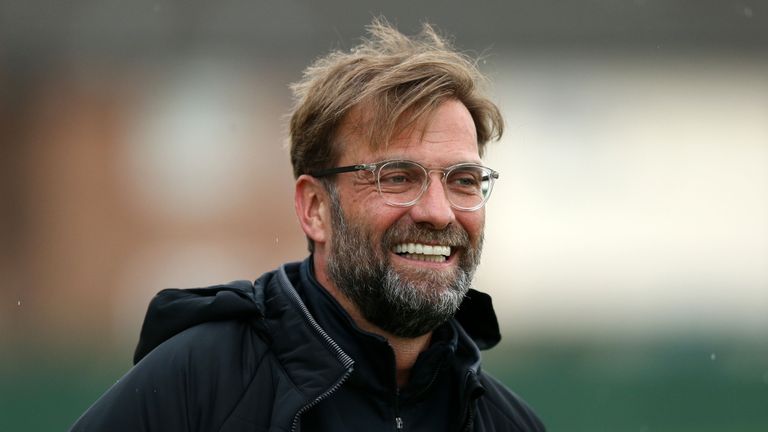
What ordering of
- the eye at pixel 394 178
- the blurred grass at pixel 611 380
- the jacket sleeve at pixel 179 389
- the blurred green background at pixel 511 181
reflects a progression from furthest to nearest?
the blurred green background at pixel 511 181
the blurred grass at pixel 611 380
the eye at pixel 394 178
the jacket sleeve at pixel 179 389

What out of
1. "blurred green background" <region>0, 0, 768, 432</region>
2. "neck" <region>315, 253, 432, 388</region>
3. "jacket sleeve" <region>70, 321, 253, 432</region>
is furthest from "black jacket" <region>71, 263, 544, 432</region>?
"blurred green background" <region>0, 0, 768, 432</region>

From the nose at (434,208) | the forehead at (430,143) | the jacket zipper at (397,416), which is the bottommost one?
the jacket zipper at (397,416)

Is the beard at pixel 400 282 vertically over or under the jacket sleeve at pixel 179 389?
over

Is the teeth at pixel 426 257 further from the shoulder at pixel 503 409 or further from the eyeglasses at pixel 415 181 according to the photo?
the shoulder at pixel 503 409

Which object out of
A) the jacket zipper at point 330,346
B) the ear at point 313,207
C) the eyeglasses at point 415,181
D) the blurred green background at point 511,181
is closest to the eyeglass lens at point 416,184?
the eyeglasses at point 415,181

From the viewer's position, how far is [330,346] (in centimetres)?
237

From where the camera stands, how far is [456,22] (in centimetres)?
839

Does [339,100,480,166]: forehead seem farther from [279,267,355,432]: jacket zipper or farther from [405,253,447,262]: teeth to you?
[279,267,355,432]: jacket zipper

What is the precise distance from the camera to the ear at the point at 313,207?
271 centimetres

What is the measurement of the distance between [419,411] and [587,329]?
609cm

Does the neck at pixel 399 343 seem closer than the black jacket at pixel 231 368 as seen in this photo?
No

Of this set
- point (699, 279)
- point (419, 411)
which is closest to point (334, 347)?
point (419, 411)

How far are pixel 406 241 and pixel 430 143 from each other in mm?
251

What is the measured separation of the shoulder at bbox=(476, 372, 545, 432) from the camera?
269 centimetres
